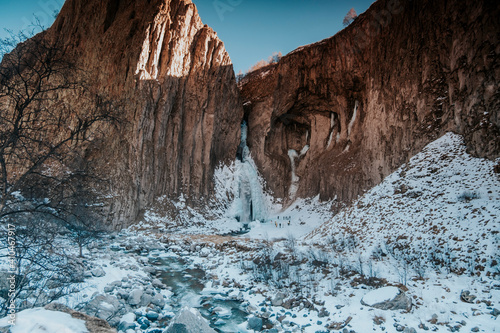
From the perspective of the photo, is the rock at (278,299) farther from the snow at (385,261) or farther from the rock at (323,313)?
the rock at (323,313)

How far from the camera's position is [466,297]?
257 inches

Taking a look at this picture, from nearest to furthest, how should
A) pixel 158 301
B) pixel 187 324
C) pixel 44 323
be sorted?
pixel 44 323
pixel 187 324
pixel 158 301

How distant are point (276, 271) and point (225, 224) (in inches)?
651

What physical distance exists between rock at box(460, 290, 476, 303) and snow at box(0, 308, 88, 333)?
296 inches

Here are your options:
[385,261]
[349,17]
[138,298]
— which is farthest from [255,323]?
[349,17]

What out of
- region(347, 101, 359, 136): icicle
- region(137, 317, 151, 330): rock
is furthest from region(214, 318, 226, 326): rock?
region(347, 101, 359, 136): icicle

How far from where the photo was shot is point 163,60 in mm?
25984

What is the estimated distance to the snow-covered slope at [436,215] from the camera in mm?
8273

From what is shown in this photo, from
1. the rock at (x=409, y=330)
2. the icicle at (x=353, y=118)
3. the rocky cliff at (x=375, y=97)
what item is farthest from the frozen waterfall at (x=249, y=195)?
the rock at (x=409, y=330)

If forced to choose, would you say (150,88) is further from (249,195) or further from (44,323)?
A: (44,323)

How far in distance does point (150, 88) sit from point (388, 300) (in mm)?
23395

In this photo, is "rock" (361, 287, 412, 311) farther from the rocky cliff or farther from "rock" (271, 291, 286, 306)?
the rocky cliff

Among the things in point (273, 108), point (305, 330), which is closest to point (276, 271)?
point (305, 330)

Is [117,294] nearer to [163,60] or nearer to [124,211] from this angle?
[124,211]
